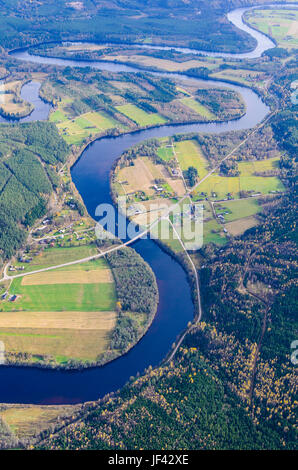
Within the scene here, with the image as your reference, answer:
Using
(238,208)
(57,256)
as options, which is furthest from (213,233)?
(57,256)

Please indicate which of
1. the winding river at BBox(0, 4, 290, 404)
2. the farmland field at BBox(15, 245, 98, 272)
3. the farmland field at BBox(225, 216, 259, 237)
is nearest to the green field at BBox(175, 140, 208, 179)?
the farmland field at BBox(225, 216, 259, 237)

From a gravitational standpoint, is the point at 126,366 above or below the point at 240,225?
below

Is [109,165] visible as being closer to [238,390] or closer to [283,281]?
[283,281]

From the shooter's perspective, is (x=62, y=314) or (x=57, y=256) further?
(x=57, y=256)

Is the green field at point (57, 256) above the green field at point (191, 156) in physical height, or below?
below

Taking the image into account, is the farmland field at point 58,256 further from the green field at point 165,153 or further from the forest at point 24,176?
the green field at point 165,153

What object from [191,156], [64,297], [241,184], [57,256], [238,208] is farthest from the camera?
[191,156]

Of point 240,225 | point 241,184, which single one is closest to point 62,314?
point 240,225

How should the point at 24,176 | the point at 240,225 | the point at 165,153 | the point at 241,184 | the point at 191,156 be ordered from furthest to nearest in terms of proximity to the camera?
1. the point at 165,153
2. the point at 191,156
3. the point at 241,184
4. the point at 24,176
5. the point at 240,225

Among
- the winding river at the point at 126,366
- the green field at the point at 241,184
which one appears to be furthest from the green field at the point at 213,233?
the green field at the point at 241,184

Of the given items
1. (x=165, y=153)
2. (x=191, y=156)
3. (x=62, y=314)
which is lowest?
(x=62, y=314)

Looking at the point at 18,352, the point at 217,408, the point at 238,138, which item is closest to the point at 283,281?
the point at 217,408

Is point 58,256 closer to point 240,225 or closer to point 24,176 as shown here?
point 24,176
